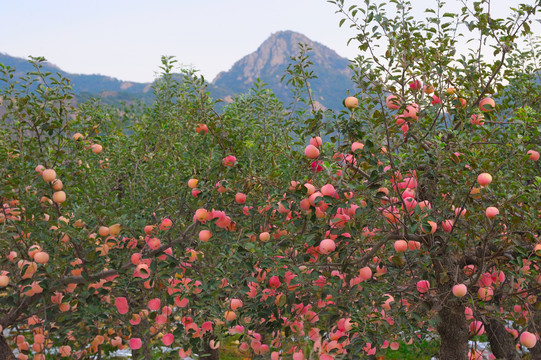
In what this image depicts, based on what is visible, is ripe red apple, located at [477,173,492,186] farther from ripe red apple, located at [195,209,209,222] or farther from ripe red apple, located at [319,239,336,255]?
ripe red apple, located at [195,209,209,222]

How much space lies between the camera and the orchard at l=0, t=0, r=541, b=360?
3486 millimetres

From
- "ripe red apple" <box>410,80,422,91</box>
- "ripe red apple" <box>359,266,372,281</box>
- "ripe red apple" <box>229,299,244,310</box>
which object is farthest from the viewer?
"ripe red apple" <box>410,80,422,91</box>

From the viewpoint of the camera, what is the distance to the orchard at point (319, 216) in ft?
11.4

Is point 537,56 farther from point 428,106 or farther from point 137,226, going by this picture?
point 137,226

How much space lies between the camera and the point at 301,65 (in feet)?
13.4

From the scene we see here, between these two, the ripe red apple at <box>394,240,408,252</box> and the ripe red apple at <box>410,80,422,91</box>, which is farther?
the ripe red apple at <box>410,80,422,91</box>

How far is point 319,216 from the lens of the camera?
3549 millimetres

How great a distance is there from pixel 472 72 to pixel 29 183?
14.7 ft

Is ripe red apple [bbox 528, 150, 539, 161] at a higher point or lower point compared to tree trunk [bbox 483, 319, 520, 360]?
higher

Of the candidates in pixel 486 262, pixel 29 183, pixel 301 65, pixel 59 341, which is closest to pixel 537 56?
pixel 486 262

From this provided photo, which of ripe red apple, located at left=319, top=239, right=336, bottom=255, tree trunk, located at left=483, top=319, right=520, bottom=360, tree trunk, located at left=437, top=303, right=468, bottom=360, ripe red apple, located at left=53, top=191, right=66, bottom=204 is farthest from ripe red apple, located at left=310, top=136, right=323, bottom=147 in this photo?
tree trunk, located at left=483, top=319, right=520, bottom=360

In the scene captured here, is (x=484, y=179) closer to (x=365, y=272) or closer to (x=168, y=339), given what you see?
(x=365, y=272)

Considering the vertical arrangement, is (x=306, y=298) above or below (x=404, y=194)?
below

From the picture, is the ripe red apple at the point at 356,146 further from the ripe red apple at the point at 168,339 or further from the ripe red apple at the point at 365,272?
the ripe red apple at the point at 168,339
